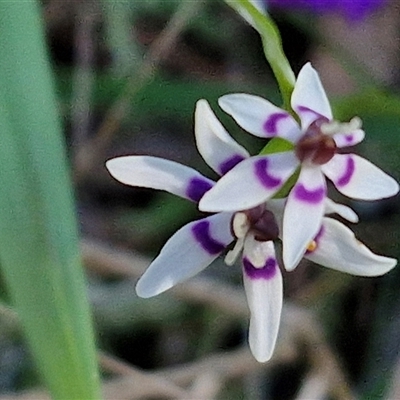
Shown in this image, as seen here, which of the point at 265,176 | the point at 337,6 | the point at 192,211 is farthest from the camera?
the point at 337,6

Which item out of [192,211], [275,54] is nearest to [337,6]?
[192,211]

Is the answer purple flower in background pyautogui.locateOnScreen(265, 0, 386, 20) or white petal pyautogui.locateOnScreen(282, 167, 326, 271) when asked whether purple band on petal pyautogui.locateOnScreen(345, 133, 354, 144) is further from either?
purple flower in background pyautogui.locateOnScreen(265, 0, 386, 20)

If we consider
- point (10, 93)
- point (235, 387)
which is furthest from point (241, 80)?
point (10, 93)

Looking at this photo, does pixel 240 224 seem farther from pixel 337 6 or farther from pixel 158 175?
pixel 337 6

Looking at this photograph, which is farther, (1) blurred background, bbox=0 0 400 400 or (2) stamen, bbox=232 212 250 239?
(1) blurred background, bbox=0 0 400 400

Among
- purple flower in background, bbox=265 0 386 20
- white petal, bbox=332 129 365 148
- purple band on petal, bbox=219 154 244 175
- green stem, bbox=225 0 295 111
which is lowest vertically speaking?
white petal, bbox=332 129 365 148

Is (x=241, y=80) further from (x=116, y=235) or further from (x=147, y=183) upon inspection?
(x=147, y=183)

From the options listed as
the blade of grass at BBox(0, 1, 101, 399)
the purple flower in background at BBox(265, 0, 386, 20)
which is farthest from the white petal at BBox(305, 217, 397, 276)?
the purple flower in background at BBox(265, 0, 386, 20)
